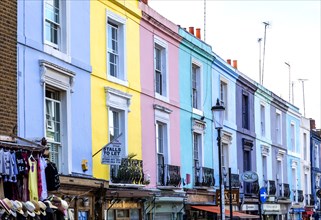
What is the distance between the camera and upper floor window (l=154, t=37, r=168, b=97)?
2472 cm

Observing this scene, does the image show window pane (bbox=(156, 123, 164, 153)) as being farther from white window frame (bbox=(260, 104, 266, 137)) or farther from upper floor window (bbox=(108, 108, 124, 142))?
white window frame (bbox=(260, 104, 266, 137))

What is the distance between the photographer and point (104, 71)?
2034 centimetres

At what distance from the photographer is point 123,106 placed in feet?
70.0

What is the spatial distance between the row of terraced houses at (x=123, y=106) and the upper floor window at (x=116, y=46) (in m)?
0.03

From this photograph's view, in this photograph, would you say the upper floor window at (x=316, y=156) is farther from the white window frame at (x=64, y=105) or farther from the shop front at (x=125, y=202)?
the white window frame at (x=64, y=105)

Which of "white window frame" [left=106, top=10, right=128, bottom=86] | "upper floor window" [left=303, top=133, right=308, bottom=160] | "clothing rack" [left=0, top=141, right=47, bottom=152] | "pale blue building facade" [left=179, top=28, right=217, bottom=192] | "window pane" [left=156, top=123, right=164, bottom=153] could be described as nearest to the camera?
"clothing rack" [left=0, top=141, right=47, bottom=152]

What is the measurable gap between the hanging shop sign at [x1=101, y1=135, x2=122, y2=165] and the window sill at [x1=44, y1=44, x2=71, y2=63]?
2.50 metres

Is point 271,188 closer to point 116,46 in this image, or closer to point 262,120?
point 262,120

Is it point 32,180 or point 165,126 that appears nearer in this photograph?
point 32,180

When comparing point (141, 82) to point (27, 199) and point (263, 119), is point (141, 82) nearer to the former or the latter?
Result: point (27, 199)

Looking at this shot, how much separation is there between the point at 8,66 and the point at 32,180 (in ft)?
8.24

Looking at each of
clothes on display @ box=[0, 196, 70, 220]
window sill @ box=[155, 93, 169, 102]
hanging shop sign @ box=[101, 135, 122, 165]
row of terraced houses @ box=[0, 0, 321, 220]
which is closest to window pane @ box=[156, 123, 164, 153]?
row of terraced houses @ box=[0, 0, 321, 220]

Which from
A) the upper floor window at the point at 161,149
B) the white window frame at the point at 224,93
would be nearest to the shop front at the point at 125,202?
the upper floor window at the point at 161,149

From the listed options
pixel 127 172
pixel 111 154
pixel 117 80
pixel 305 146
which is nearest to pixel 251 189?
pixel 305 146
